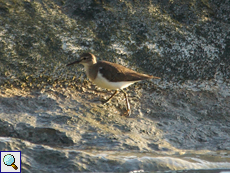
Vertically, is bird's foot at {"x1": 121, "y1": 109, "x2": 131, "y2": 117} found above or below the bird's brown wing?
below

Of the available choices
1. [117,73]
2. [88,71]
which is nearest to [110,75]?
[117,73]

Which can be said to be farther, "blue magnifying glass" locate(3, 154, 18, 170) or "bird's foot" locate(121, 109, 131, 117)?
"bird's foot" locate(121, 109, 131, 117)

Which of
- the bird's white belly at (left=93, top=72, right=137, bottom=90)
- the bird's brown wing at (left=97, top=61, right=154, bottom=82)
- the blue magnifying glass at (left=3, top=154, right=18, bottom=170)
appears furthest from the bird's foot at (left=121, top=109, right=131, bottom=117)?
the blue magnifying glass at (left=3, top=154, right=18, bottom=170)

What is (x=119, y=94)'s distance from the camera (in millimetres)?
6770

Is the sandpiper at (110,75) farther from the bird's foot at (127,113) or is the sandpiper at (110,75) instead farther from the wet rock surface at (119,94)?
the wet rock surface at (119,94)

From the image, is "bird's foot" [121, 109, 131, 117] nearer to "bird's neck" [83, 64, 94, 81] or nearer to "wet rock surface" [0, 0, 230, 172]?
"wet rock surface" [0, 0, 230, 172]

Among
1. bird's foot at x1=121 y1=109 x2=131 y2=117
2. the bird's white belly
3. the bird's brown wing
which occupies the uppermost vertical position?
the bird's brown wing

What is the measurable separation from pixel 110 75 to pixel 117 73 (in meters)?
0.14

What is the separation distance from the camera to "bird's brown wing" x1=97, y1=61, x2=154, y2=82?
251 inches

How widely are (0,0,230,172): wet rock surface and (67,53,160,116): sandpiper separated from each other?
32 centimetres

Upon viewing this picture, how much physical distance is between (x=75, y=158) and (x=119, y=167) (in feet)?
1.97

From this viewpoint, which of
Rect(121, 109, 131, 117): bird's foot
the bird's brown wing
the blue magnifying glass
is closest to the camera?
the blue magnifying glass

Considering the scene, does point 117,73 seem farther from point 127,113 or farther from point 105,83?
point 127,113

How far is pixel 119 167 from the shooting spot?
466 cm
